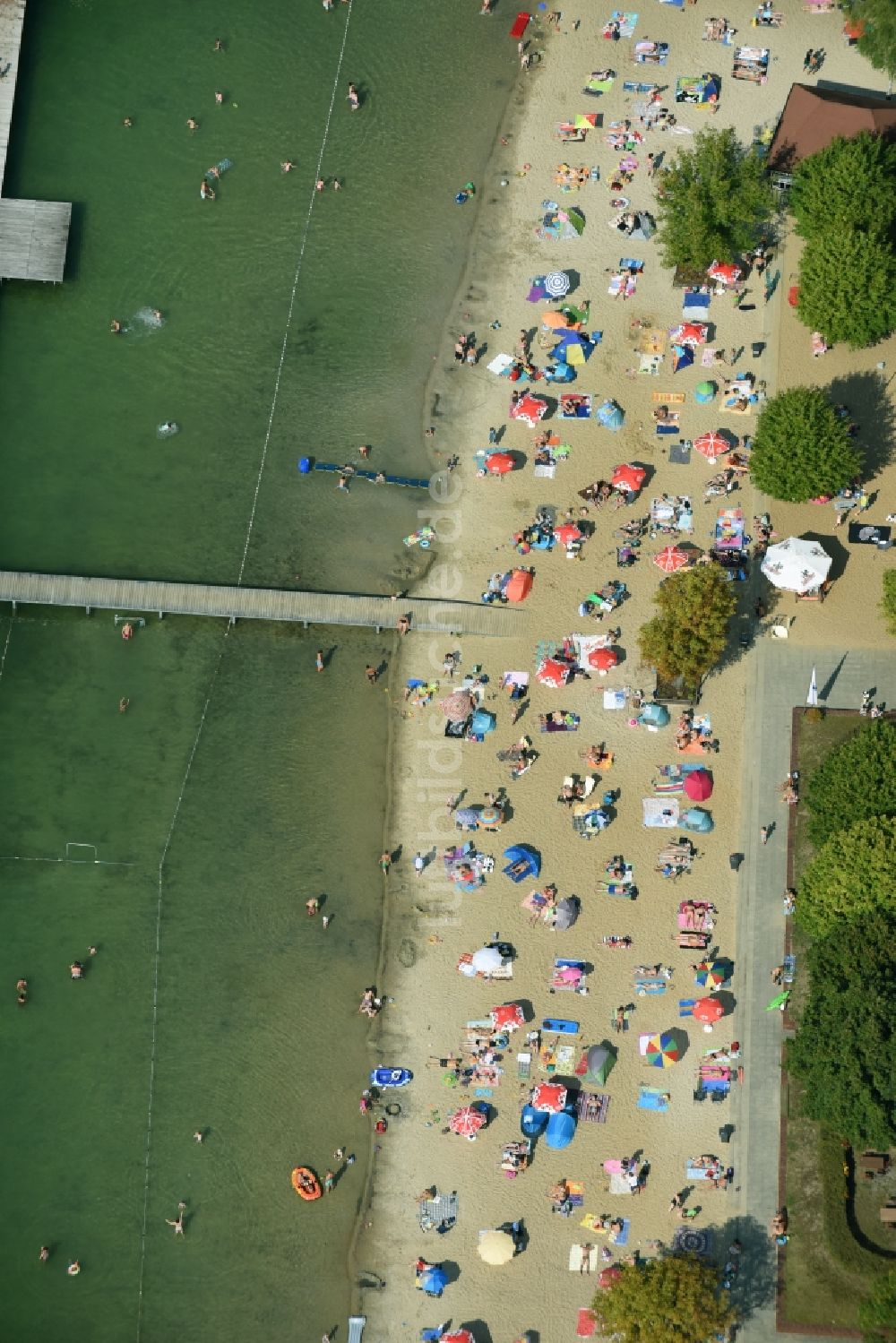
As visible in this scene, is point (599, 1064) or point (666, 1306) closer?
point (666, 1306)

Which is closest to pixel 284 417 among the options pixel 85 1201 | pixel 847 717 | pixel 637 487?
pixel 637 487

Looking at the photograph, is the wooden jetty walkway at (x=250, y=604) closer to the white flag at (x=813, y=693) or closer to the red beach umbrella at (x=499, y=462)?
the red beach umbrella at (x=499, y=462)

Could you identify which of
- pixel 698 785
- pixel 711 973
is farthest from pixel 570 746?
pixel 711 973

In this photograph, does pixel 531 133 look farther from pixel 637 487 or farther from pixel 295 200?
→ pixel 637 487

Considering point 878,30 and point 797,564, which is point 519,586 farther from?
point 878,30

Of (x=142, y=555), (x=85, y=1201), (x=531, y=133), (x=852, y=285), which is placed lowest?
(x=85, y=1201)

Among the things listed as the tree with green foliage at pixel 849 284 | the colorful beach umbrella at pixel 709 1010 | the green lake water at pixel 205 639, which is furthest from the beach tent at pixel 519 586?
the colorful beach umbrella at pixel 709 1010
